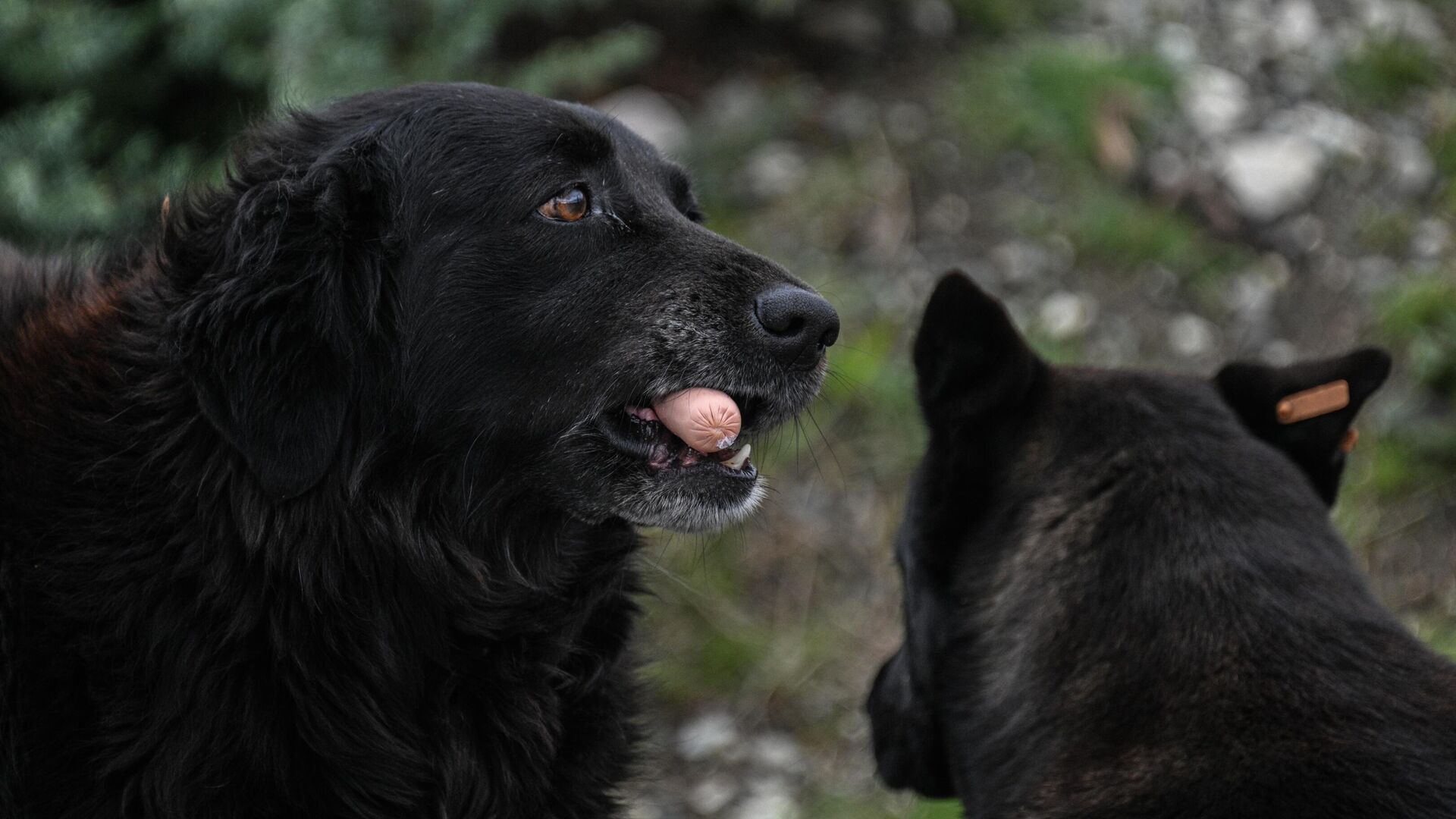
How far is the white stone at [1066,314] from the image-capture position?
570 centimetres

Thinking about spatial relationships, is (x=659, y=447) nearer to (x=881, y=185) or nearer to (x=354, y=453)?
(x=354, y=453)

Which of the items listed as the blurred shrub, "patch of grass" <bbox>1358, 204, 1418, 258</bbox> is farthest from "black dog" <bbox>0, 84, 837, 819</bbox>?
"patch of grass" <bbox>1358, 204, 1418, 258</bbox>

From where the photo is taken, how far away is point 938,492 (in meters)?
2.92

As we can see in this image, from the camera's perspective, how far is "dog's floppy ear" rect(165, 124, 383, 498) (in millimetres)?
2504

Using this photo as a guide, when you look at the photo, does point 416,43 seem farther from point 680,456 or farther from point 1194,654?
point 1194,654

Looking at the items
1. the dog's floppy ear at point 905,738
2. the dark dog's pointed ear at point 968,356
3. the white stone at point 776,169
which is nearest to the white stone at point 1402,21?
the white stone at point 776,169

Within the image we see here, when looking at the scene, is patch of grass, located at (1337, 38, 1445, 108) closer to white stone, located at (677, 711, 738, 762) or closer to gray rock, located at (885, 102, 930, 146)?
gray rock, located at (885, 102, 930, 146)

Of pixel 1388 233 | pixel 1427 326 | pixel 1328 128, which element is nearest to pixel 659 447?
pixel 1427 326

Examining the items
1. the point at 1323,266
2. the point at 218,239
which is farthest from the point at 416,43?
the point at 1323,266

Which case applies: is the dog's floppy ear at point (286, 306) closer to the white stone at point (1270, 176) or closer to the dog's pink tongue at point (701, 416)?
the dog's pink tongue at point (701, 416)

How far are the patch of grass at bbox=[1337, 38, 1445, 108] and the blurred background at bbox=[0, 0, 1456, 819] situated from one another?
0.02 meters

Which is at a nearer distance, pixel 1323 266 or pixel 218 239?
pixel 218 239

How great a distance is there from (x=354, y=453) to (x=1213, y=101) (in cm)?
519

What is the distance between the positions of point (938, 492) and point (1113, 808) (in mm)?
747
